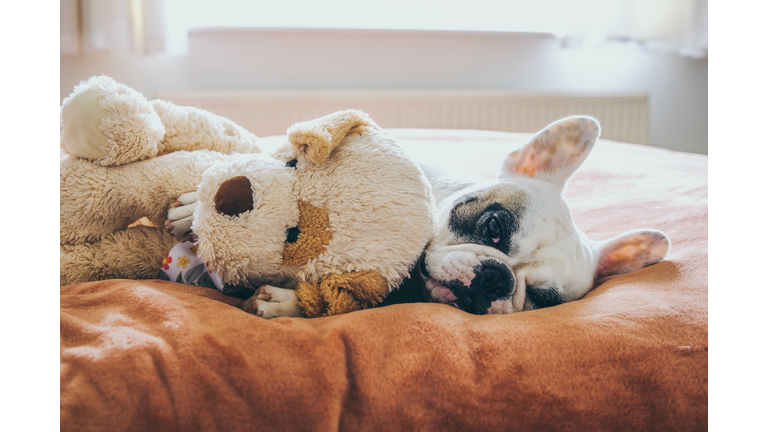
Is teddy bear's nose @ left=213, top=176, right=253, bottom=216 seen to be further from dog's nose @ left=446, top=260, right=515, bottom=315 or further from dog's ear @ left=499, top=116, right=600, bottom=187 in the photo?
dog's ear @ left=499, top=116, right=600, bottom=187

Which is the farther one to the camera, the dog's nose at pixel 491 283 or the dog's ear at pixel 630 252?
the dog's ear at pixel 630 252

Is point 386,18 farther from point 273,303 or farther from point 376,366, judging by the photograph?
point 376,366

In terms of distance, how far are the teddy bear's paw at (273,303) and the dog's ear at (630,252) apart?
0.57 meters

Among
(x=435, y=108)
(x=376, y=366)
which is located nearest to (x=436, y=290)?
(x=376, y=366)

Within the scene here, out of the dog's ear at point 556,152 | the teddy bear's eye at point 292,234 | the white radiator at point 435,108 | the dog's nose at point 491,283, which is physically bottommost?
the dog's nose at point 491,283

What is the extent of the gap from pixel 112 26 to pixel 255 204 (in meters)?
2.46

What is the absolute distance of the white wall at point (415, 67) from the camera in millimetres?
2842

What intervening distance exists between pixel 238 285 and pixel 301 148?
218mm

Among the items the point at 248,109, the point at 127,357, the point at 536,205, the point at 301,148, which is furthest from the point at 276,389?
the point at 248,109

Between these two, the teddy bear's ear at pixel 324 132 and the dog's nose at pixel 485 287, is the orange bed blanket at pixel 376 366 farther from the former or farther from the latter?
the teddy bear's ear at pixel 324 132

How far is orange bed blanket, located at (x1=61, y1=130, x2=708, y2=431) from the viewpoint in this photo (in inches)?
20.6

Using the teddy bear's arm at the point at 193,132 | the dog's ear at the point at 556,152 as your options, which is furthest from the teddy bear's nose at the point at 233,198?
the dog's ear at the point at 556,152

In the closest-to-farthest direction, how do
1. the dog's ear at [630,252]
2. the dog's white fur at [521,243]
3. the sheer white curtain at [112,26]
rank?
the dog's white fur at [521,243] < the dog's ear at [630,252] < the sheer white curtain at [112,26]

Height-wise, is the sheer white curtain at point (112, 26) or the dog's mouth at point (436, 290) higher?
the sheer white curtain at point (112, 26)
